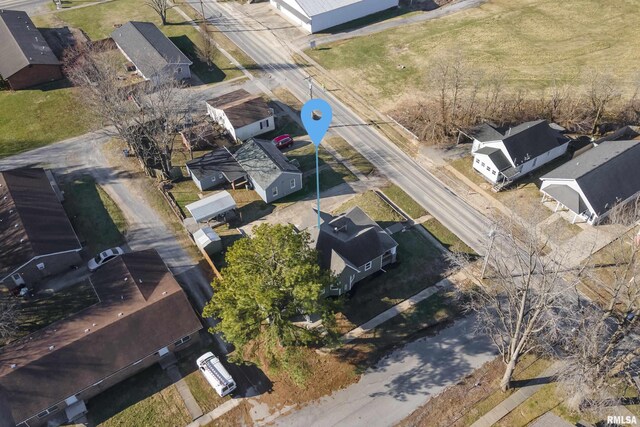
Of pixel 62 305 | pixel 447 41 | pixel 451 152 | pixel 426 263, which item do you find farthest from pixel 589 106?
pixel 62 305

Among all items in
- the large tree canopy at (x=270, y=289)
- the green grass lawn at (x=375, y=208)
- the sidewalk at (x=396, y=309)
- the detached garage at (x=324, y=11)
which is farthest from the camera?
the detached garage at (x=324, y=11)

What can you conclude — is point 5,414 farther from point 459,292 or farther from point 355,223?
point 459,292

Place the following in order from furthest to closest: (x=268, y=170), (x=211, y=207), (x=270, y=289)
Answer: (x=268, y=170), (x=211, y=207), (x=270, y=289)

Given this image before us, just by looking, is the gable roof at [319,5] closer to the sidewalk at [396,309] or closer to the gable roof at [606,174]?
the gable roof at [606,174]

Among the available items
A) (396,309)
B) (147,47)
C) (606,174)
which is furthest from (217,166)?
(606,174)

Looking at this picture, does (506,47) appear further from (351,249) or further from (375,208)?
(351,249)

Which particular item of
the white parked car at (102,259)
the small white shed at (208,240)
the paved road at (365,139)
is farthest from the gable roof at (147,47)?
the small white shed at (208,240)
